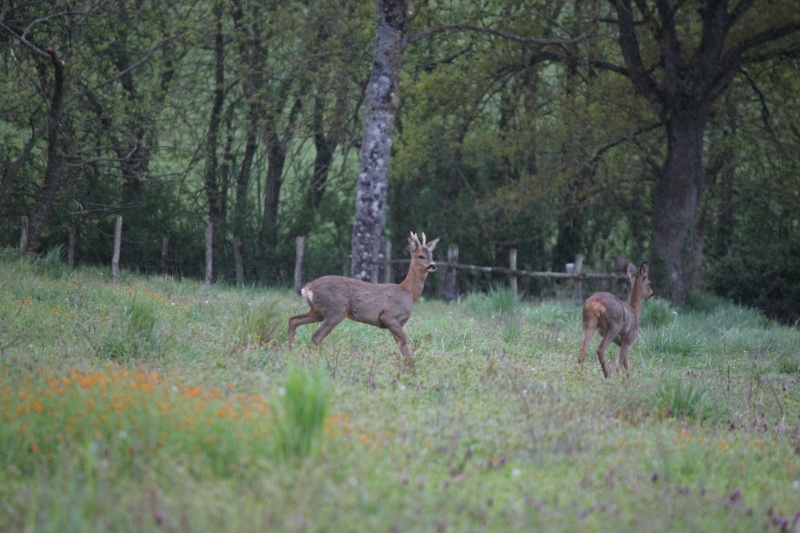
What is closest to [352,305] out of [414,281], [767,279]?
[414,281]

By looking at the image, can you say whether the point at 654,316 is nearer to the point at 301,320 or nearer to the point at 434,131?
the point at 301,320

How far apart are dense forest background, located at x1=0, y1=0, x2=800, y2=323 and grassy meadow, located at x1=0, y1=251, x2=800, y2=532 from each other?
8.99m

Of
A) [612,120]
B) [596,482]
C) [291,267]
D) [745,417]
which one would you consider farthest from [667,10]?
[596,482]

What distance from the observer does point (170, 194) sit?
76.4 feet

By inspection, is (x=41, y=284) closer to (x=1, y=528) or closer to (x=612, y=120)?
(x=1, y=528)

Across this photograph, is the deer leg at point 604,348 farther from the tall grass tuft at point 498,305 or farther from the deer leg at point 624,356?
the tall grass tuft at point 498,305

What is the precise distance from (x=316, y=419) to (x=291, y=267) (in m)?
18.5

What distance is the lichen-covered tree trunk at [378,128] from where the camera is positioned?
640 inches

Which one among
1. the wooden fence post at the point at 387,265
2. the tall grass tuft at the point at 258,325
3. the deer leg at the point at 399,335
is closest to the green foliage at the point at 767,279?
the wooden fence post at the point at 387,265

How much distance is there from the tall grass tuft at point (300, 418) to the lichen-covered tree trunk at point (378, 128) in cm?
1130

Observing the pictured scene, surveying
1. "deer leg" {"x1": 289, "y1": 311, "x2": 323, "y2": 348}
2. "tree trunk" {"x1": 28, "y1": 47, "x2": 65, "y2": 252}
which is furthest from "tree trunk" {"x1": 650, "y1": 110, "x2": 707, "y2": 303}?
"tree trunk" {"x1": 28, "y1": 47, "x2": 65, "y2": 252}

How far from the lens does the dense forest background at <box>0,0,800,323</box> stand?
60.3 ft

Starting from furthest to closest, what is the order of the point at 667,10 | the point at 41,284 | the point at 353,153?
the point at 353,153, the point at 667,10, the point at 41,284

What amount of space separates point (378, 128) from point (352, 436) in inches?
446
